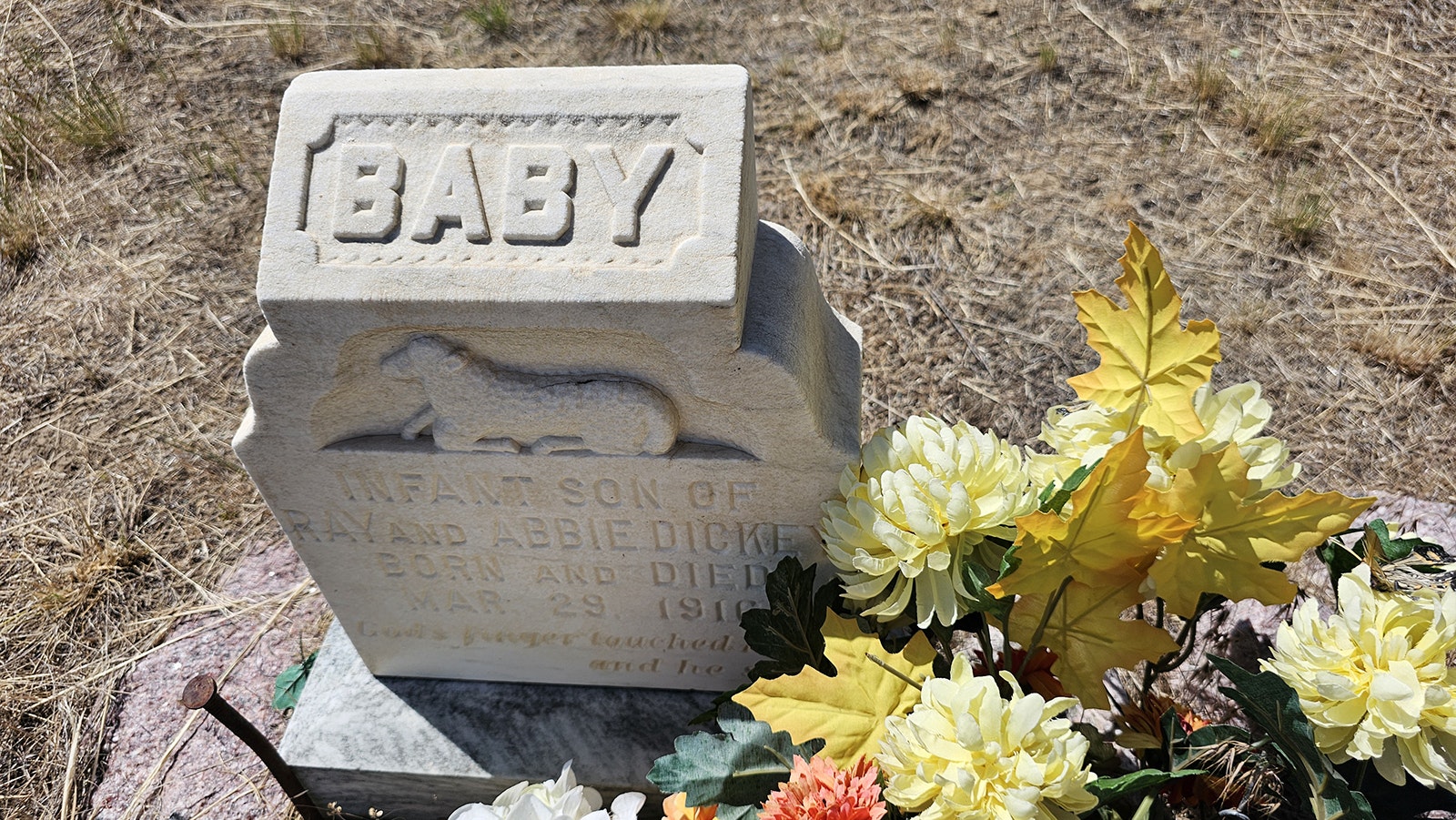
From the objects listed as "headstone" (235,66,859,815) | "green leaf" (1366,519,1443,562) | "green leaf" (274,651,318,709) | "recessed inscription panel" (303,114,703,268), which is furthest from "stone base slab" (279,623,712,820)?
"green leaf" (1366,519,1443,562)

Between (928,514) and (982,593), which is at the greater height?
(928,514)

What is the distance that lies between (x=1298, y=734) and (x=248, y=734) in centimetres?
184

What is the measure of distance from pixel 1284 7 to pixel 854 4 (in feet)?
5.50

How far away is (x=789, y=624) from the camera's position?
1789 mm

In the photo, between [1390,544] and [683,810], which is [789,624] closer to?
[683,810]

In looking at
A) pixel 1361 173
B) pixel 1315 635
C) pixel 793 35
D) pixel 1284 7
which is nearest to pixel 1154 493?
pixel 1315 635

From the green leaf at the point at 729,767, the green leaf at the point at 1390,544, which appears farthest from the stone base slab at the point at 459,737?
the green leaf at the point at 1390,544

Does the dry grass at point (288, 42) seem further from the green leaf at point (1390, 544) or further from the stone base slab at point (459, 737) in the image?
the green leaf at point (1390, 544)

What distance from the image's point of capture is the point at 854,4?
414 cm

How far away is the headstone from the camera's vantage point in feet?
4.98

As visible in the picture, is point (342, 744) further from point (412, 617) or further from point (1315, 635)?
point (1315, 635)

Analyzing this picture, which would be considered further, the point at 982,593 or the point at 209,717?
the point at 209,717

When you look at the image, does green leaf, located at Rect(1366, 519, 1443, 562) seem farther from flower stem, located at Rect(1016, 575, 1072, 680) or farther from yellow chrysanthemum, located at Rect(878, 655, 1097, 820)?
yellow chrysanthemum, located at Rect(878, 655, 1097, 820)

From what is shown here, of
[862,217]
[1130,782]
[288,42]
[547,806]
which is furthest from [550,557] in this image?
[288,42]
